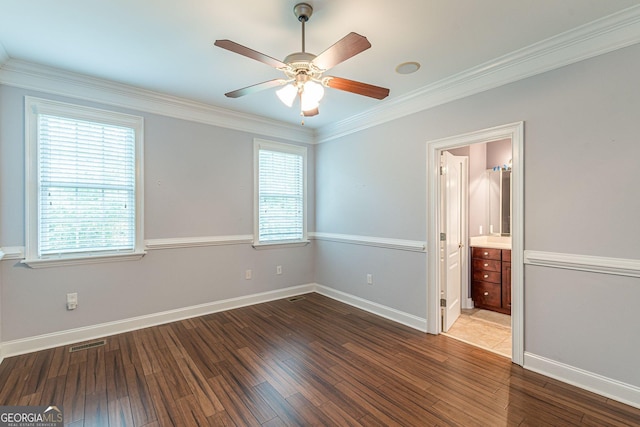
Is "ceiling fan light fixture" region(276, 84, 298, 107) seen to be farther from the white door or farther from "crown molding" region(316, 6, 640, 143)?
the white door

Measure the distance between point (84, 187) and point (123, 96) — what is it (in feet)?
3.55

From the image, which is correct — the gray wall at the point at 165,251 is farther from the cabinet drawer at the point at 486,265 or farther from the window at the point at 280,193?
the cabinet drawer at the point at 486,265

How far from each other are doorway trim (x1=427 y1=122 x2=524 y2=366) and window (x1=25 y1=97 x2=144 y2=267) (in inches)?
130

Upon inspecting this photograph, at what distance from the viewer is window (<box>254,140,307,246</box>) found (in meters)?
4.22

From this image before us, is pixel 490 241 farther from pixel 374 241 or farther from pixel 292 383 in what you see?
pixel 292 383

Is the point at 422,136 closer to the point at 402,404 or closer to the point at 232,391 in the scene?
the point at 402,404

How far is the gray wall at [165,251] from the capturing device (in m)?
2.66

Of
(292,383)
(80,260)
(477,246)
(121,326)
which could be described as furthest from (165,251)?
(477,246)

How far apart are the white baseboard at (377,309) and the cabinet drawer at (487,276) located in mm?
1309

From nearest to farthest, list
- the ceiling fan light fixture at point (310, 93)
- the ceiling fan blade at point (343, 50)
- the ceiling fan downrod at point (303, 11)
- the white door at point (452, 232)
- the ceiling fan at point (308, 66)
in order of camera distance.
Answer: the ceiling fan blade at point (343, 50)
the ceiling fan at point (308, 66)
the ceiling fan downrod at point (303, 11)
the ceiling fan light fixture at point (310, 93)
the white door at point (452, 232)

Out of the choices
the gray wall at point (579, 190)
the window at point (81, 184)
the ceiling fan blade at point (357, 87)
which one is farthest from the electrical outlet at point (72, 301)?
the gray wall at point (579, 190)

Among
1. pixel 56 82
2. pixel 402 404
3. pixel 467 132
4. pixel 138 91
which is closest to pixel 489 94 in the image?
pixel 467 132

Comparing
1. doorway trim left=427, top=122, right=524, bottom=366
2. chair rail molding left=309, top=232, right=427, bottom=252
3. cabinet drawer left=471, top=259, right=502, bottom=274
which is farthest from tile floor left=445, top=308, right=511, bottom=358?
chair rail molding left=309, top=232, right=427, bottom=252

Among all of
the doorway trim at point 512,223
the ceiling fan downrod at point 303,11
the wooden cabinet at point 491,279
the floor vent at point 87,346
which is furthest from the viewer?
the wooden cabinet at point 491,279
